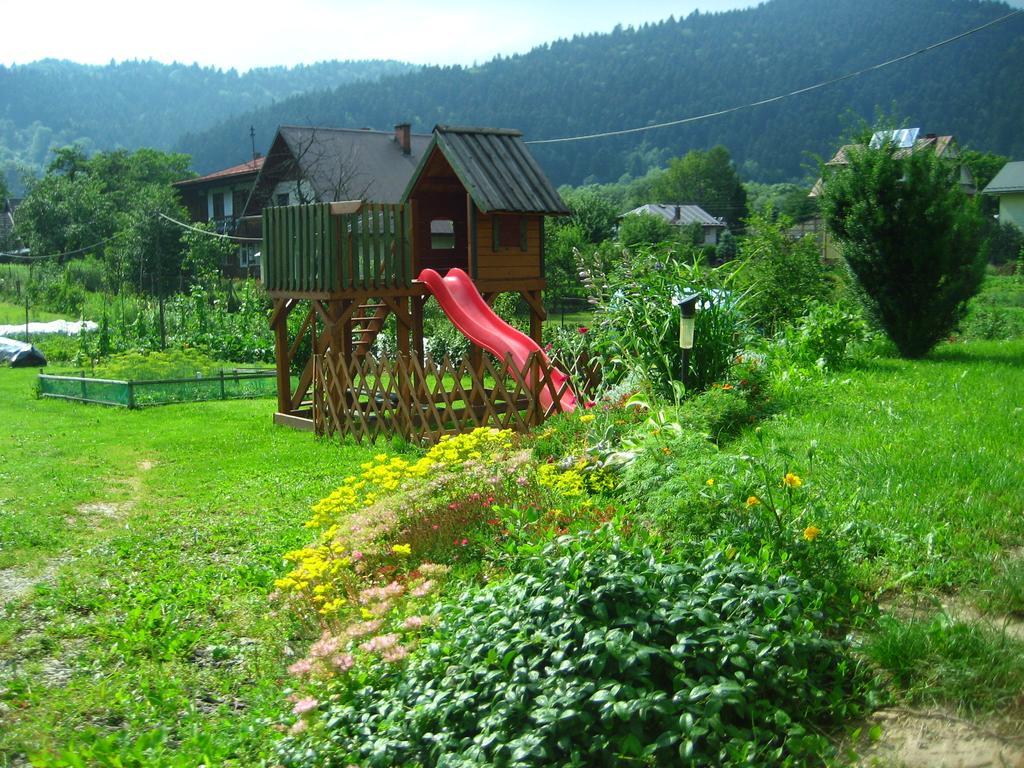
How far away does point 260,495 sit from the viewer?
32.2 feet

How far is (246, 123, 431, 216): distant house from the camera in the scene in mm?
39281

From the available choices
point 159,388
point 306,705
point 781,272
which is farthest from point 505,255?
point 306,705

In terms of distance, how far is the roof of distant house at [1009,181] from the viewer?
180ft

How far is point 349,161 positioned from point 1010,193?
3867 centimetres

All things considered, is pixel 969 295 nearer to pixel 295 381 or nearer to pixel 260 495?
pixel 260 495

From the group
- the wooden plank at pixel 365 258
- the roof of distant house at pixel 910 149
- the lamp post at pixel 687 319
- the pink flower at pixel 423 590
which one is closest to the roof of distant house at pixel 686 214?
the roof of distant house at pixel 910 149

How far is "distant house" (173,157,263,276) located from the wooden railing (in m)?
35.0

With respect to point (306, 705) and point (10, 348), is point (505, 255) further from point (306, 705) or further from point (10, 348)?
point (306, 705)

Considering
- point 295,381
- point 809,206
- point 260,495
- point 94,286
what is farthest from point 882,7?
point 260,495

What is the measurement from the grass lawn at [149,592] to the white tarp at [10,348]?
1383 cm

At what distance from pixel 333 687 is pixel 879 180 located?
Result: 35.3 feet

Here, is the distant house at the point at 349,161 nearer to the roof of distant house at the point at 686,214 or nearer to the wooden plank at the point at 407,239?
the wooden plank at the point at 407,239

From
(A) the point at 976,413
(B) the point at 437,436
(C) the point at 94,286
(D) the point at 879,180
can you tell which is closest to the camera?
(A) the point at 976,413

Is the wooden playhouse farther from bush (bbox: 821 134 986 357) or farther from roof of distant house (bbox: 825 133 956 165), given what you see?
roof of distant house (bbox: 825 133 956 165)
